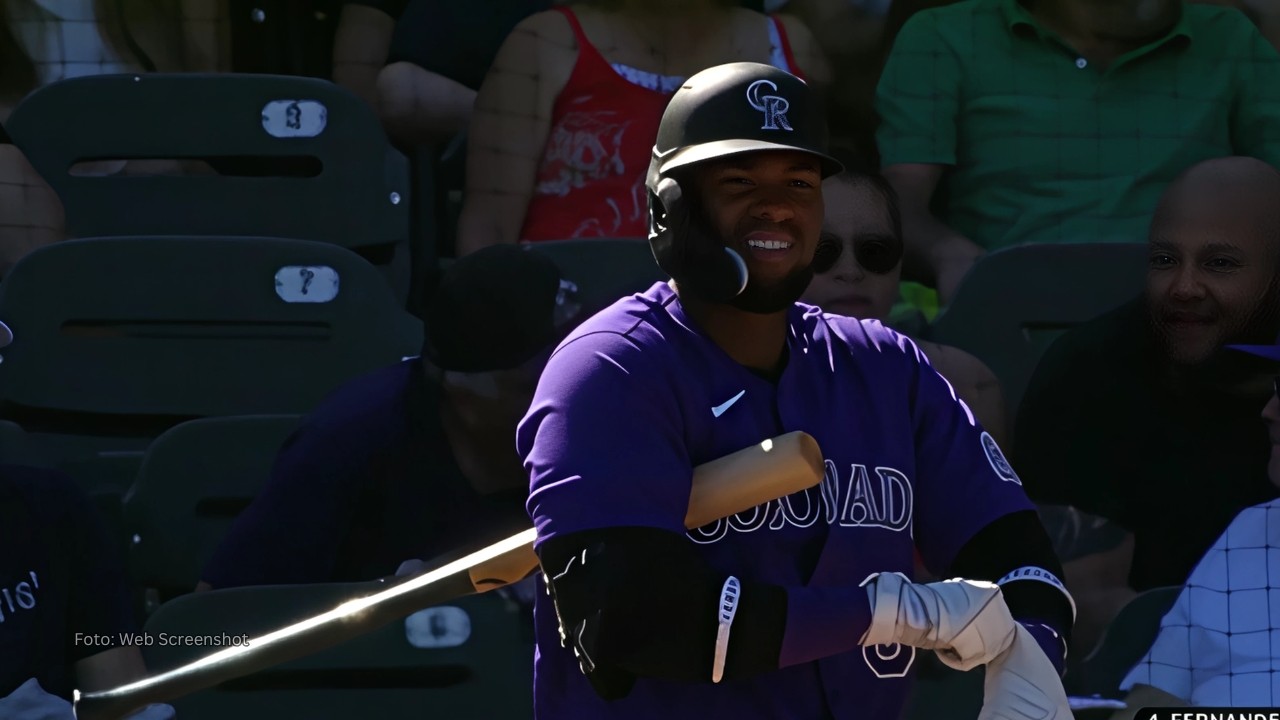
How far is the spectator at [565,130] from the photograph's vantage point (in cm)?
397

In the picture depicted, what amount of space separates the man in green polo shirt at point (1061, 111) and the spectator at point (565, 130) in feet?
1.46

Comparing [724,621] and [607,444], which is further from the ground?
[607,444]

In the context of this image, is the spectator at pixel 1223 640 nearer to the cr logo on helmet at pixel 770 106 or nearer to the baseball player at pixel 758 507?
the baseball player at pixel 758 507

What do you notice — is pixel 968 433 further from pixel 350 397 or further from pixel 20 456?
pixel 20 456

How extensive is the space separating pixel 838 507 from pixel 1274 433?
73.8 inches

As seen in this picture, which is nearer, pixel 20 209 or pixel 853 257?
pixel 853 257

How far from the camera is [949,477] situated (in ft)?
6.98

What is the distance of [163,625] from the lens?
10.8 ft

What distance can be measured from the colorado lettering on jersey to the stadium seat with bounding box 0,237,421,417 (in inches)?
74.4

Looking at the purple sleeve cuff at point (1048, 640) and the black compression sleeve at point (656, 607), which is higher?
the black compression sleeve at point (656, 607)

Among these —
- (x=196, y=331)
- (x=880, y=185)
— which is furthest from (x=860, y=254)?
(x=196, y=331)

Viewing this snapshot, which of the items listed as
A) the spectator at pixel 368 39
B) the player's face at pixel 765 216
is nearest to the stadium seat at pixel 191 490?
the spectator at pixel 368 39

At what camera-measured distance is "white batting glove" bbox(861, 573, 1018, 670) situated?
1.92m

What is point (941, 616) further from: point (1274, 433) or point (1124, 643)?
point (1274, 433)
